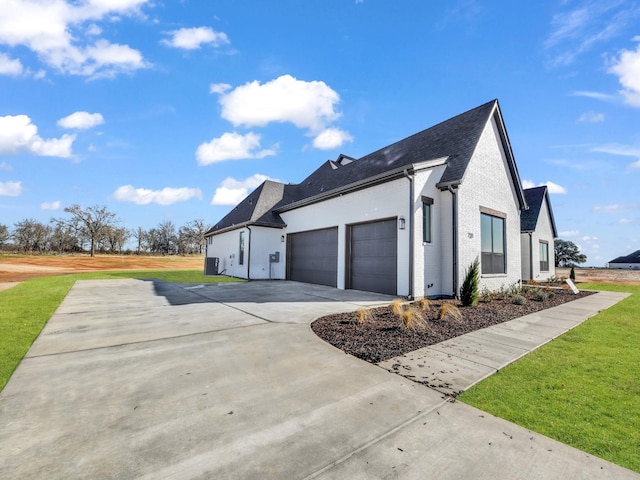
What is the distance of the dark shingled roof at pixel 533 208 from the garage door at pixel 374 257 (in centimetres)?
1288

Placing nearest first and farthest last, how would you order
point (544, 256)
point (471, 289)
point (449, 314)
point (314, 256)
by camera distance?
point (449, 314), point (471, 289), point (314, 256), point (544, 256)

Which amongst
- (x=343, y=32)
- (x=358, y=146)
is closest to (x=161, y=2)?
(x=343, y=32)

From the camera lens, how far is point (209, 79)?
11.1m

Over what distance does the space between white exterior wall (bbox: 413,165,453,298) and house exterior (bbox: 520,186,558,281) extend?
11.1 m

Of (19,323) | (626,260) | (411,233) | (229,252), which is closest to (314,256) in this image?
(411,233)

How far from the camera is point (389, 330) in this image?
5.80 meters

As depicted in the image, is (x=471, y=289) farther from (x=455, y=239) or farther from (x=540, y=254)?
(x=540, y=254)

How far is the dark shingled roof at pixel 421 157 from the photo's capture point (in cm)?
1098

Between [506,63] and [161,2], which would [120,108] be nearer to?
[161,2]

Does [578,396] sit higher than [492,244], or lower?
lower

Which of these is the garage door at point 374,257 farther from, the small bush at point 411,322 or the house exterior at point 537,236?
the house exterior at point 537,236

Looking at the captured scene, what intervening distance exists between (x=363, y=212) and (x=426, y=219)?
2.62 metres

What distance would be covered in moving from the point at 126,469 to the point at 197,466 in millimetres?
487

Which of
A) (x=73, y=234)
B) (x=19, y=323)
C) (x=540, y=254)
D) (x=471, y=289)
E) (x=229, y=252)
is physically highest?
(x=73, y=234)
